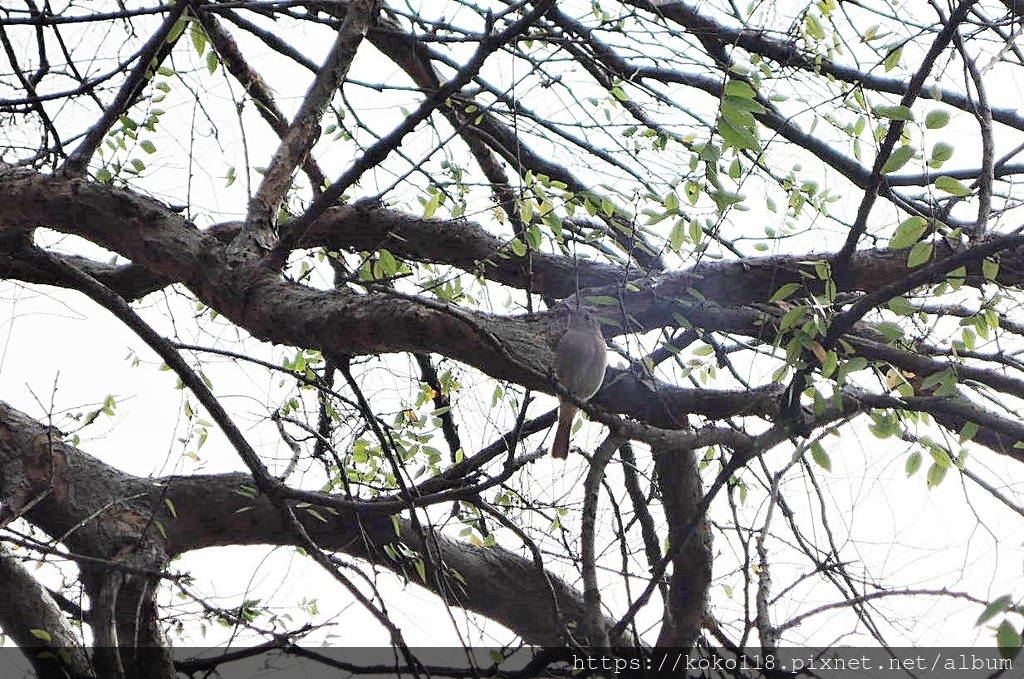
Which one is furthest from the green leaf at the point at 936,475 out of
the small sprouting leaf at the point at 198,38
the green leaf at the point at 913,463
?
the small sprouting leaf at the point at 198,38

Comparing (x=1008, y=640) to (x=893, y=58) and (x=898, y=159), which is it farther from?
(x=893, y=58)

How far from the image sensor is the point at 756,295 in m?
3.25

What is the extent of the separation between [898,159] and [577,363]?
1.38m

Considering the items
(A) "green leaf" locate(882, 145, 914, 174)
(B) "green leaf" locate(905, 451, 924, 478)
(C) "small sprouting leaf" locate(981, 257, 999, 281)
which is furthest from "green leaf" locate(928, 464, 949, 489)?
(A) "green leaf" locate(882, 145, 914, 174)

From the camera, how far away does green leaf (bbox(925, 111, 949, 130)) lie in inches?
95.3

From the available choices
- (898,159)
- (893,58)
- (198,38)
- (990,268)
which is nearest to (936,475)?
(990,268)

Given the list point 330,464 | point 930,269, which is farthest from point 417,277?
point 930,269

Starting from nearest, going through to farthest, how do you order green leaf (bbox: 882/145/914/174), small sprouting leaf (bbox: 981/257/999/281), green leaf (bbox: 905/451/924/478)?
green leaf (bbox: 882/145/914/174), small sprouting leaf (bbox: 981/257/999/281), green leaf (bbox: 905/451/924/478)

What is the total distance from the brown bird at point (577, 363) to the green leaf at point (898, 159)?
102cm

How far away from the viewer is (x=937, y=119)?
243 centimetres

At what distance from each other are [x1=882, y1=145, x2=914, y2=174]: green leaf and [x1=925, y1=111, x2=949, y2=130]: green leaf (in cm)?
19

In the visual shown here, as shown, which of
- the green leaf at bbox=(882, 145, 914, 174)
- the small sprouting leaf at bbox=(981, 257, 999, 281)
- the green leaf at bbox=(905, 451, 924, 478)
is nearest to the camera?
the green leaf at bbox=(882, 145, 914, 174)

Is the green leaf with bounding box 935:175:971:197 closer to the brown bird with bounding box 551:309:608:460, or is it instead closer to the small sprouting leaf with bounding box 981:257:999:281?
the small sprouting leaf with bounding box 981:257:999:281

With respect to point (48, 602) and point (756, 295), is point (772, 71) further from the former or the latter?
point (48, 602)
